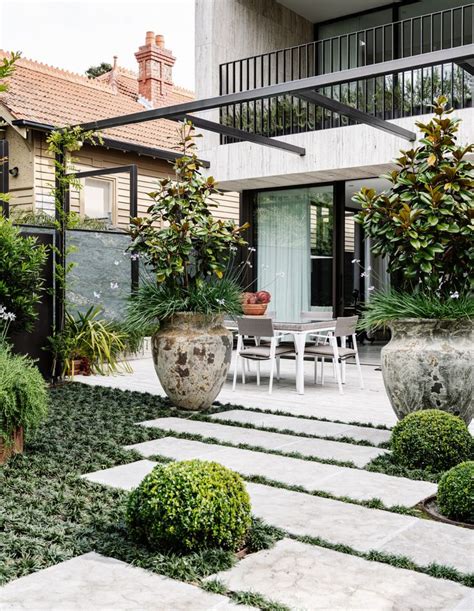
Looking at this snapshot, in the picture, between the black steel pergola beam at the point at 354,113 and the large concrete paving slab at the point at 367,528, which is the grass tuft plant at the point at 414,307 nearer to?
the large concrete paving slab at the point at 367,528

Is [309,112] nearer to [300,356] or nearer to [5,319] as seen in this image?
[300,356]

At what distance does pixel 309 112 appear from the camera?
9703mm

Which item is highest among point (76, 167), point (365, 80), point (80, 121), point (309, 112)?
point (80, 121)

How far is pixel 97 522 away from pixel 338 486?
1355 millimetres

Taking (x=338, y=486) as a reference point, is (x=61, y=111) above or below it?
above

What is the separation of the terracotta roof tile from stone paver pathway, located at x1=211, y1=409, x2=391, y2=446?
7487 millimetres

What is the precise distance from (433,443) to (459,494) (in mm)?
868

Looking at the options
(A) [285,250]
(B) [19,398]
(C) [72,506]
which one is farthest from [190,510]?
(A) [285,250]

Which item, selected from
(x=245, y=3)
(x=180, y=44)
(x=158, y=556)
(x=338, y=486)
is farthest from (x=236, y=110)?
(x=180, y=44)

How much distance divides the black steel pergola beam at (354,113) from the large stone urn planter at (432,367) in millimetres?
2619

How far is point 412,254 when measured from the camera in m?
4.84

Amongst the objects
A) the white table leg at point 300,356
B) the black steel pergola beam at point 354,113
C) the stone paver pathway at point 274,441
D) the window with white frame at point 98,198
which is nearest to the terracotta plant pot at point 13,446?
the stone paver pathway at point 274,441

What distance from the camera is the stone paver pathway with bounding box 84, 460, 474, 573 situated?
2672mm

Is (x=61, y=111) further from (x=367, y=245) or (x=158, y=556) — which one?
(x=158, y=556)
